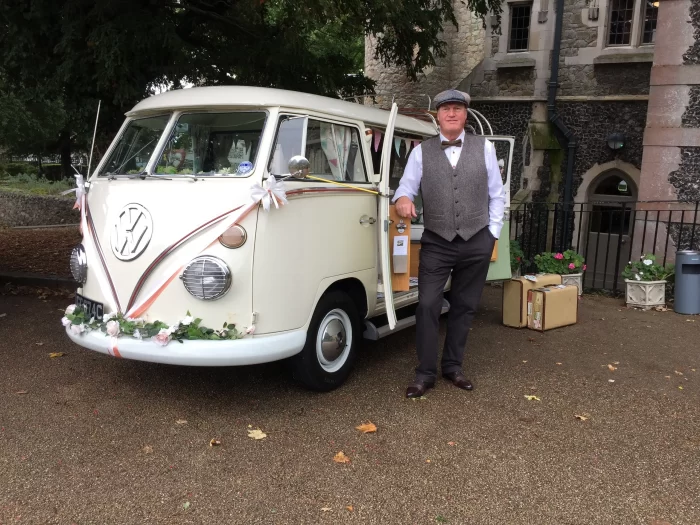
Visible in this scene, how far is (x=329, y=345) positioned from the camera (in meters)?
4.24

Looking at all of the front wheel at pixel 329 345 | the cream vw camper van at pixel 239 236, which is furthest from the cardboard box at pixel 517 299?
the front wheel at pixel 329 345

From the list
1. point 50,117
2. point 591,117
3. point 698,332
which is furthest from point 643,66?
point 50,117

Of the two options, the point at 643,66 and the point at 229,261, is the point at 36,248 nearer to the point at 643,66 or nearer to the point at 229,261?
the point at 229,261

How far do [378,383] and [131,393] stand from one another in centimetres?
182

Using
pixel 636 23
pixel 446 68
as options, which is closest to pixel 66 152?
pixel 446 68

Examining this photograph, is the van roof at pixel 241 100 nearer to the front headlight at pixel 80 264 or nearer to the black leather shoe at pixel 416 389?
the front headlight at pixel 80 264

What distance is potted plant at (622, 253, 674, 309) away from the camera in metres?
7.25

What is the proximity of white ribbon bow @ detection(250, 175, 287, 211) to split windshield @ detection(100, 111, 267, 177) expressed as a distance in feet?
1.42

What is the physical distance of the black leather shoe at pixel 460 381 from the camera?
4.38 m

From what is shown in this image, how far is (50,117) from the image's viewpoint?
22094mm

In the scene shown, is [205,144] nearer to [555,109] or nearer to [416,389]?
[416,389]

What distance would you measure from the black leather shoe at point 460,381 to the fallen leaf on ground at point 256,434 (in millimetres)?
1571

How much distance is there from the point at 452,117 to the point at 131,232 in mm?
2251

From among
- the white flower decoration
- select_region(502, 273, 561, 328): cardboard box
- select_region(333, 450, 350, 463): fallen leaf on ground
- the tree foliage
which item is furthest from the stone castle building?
the white flower decoration
